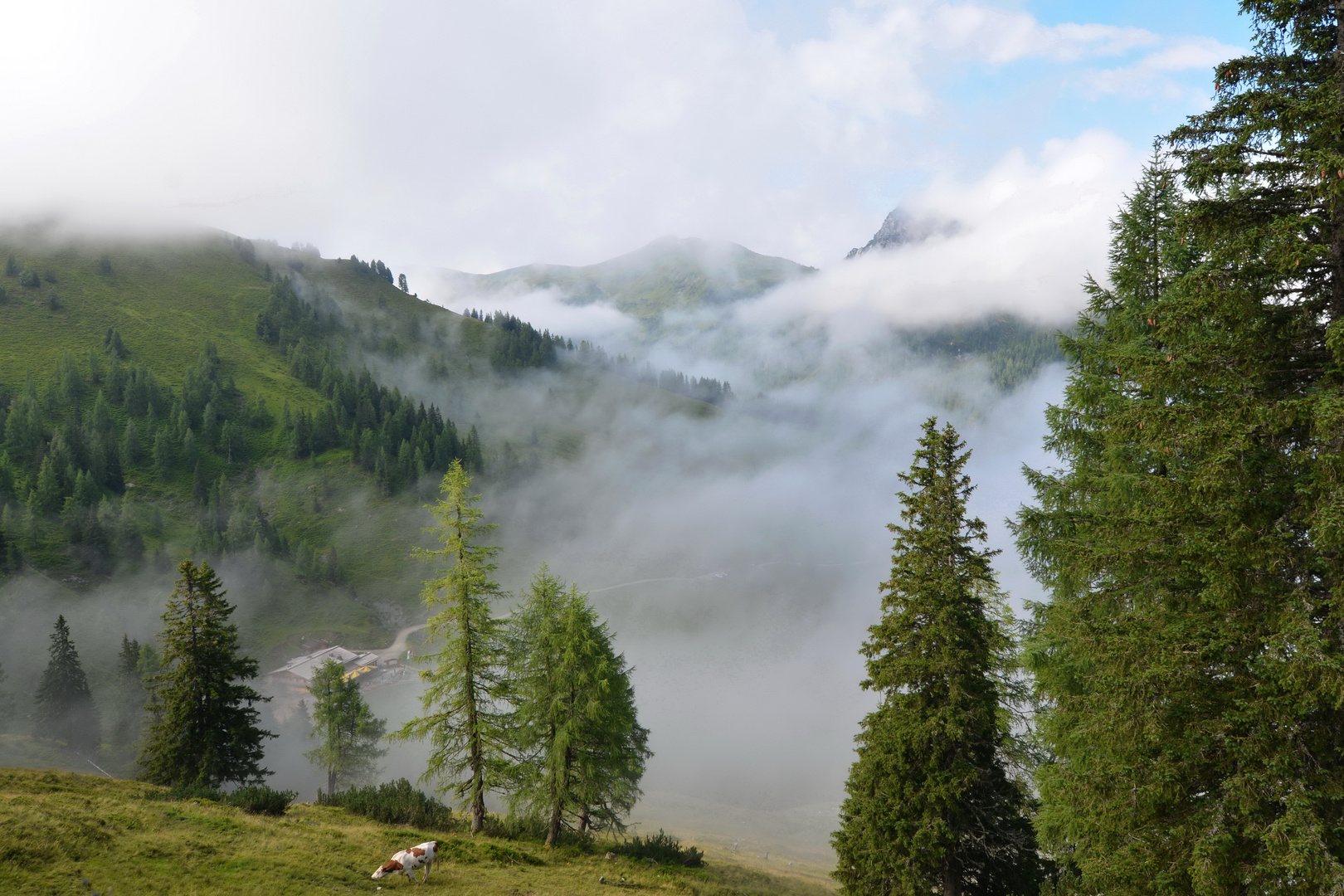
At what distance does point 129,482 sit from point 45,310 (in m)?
94.6

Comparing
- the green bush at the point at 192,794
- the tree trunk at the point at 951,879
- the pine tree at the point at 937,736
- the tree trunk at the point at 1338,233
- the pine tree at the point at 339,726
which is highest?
the tree trunk at the point at 1338,233

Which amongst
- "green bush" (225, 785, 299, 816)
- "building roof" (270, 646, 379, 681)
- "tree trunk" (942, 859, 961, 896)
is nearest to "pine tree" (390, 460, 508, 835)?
"green bush" (225, 785, 299, 816)

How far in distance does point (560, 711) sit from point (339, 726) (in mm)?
34402

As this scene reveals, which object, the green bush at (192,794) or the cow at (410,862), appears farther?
the green bush at (192,794)

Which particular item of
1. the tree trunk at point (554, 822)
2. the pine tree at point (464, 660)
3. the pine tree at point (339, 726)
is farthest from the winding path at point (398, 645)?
the pine tree at point (464, 660)

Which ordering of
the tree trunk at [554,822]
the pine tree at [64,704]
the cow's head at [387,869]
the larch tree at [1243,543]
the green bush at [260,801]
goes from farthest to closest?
the pine tree at [64,704] < the tree trunk at [554,822] < the green bush at [260,801] < the cow's head at [387,869] < the larch tree at [1243,543]

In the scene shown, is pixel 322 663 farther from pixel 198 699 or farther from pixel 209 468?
pixel 209 468

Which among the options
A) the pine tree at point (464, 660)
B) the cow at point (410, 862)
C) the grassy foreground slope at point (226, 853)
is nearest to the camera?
the grassy foreground slope at point (226, 853)

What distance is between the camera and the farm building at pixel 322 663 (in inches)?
3622

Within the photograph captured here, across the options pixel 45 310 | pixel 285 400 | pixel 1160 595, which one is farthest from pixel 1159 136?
pixel 45 310

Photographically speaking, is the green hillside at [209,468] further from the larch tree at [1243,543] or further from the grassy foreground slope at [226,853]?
the larch tree at [1243,543]

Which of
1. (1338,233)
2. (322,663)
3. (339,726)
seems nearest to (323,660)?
(322,663)

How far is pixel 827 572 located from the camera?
182 meters

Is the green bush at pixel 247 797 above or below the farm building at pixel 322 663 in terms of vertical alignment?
above
